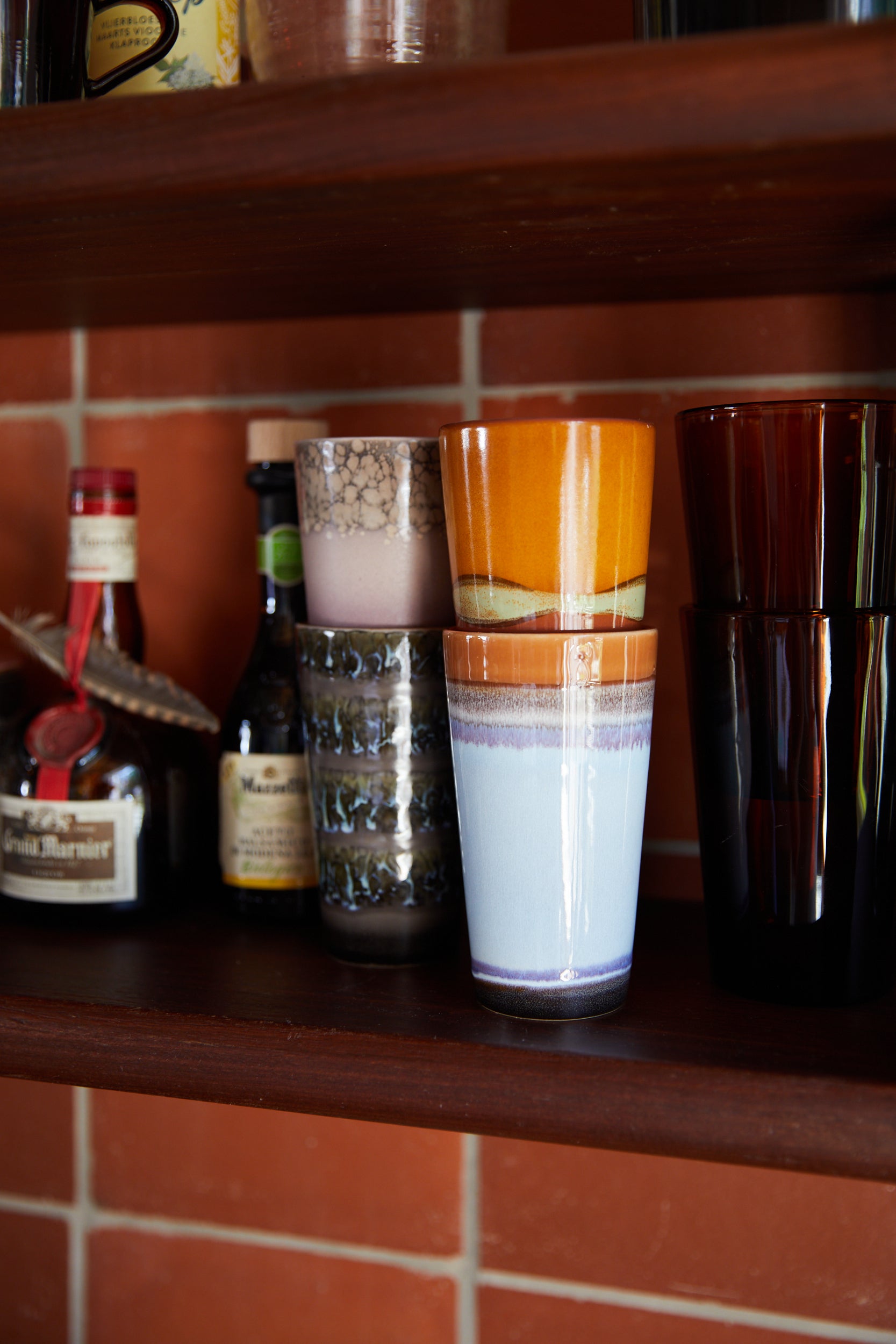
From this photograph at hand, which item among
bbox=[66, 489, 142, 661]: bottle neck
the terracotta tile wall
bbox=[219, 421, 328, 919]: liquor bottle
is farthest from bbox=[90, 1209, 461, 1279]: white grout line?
bbox=[66, 489, 142, 661]: bottle neck

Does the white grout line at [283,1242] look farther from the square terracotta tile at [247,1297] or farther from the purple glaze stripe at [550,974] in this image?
the purple glaze stripe at [550,974]

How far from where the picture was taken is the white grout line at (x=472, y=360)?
609 mm

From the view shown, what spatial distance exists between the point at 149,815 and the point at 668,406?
334 mm

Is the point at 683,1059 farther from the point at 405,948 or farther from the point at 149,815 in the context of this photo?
the point at 149,815

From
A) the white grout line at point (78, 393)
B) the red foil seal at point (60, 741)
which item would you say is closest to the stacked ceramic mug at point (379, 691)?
the red foil seal at point (60, 741)

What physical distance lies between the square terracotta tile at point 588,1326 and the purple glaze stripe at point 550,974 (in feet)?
0.98

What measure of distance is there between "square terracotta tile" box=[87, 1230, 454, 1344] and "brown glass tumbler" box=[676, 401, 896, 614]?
0.46m

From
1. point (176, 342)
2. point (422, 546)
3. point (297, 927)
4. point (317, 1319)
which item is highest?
point (176, 342)

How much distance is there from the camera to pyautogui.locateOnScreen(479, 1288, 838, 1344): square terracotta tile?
23.8 inches

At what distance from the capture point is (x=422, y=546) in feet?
1.55

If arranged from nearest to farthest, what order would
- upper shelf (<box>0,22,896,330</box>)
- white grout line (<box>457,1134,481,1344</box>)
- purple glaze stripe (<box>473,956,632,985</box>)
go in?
upper shelf (<box>0,22,896,330</box>) → purple glaze stripe (<box>473,956,632,985</box>) → white grout line (<box>457,1134,481,1344</box>)

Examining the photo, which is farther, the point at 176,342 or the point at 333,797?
the point at 176,342

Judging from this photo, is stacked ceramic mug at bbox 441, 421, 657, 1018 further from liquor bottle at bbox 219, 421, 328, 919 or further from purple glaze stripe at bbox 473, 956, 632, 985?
liquor bottle at bbox 219, 421, 328, 919

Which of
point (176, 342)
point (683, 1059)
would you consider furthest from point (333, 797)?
point (176, 342)
